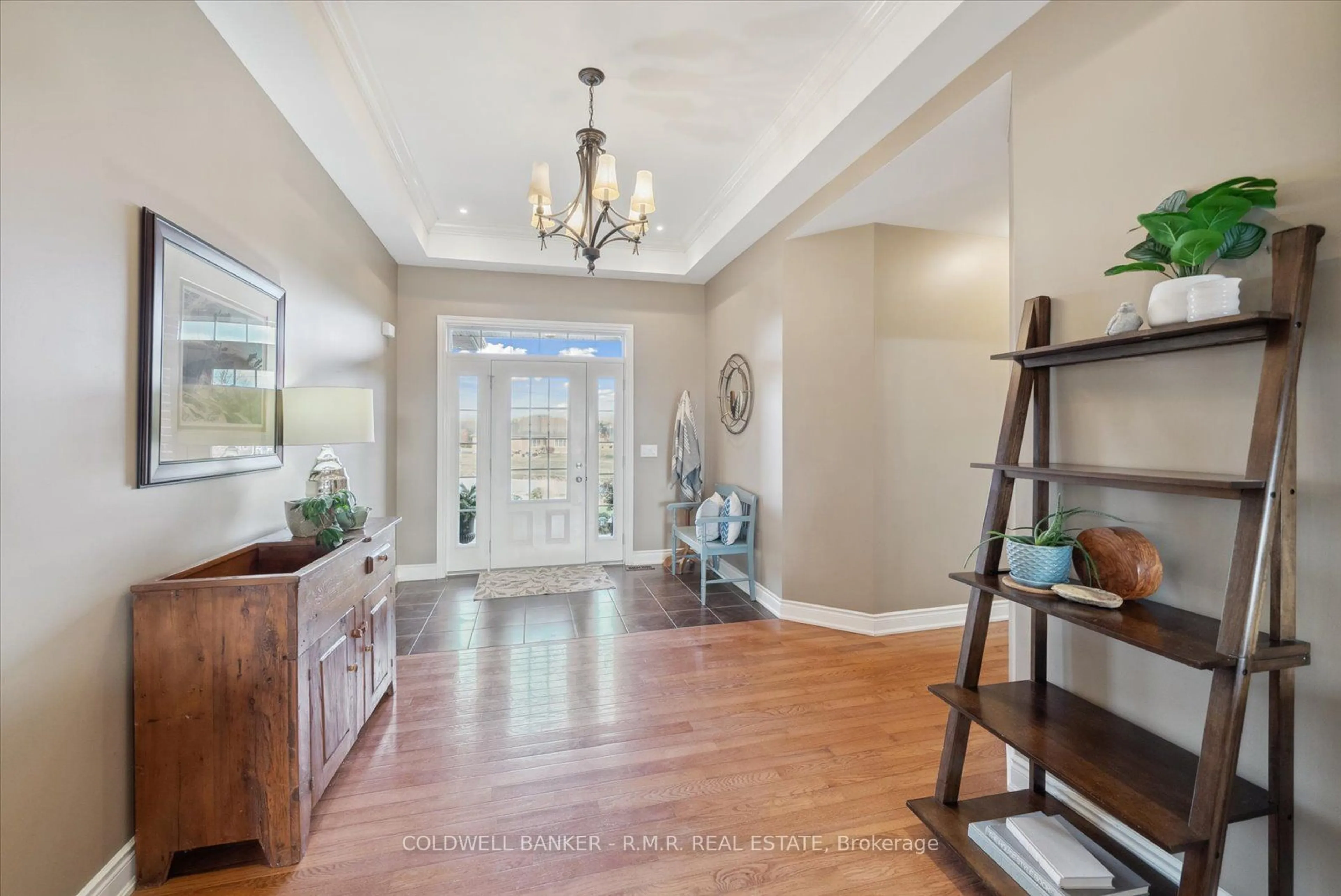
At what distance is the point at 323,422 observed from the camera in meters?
2.35

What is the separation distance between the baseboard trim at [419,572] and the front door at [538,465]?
1.50 feet

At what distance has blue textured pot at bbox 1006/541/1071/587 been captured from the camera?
1.54 metres

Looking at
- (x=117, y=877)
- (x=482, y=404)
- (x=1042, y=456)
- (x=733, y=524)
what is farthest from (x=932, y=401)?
(x=117, y=877)

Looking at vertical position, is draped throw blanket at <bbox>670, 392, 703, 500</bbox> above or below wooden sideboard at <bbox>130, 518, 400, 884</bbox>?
above

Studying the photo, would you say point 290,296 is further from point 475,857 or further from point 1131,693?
point 1131,693

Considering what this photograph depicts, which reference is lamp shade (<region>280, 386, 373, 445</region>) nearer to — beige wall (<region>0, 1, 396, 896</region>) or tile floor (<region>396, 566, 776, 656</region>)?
beige wall (<region>0, 1, 396, 896</region>)

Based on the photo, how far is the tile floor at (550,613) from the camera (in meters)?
3.48

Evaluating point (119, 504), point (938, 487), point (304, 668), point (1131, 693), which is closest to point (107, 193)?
point (119, 504)

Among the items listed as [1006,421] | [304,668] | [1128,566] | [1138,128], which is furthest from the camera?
[1006,421]

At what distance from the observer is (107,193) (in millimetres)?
1488

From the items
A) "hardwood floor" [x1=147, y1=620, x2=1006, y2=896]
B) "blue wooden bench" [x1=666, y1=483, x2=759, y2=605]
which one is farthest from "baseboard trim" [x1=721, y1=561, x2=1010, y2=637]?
"blue wooden bench" [x1=666, y1=483, x2=759, y2=605]

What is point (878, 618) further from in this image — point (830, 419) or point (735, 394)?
point (735, 394)

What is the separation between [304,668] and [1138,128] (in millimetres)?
3030

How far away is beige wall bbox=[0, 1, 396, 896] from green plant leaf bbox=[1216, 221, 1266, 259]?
2.86 metres
